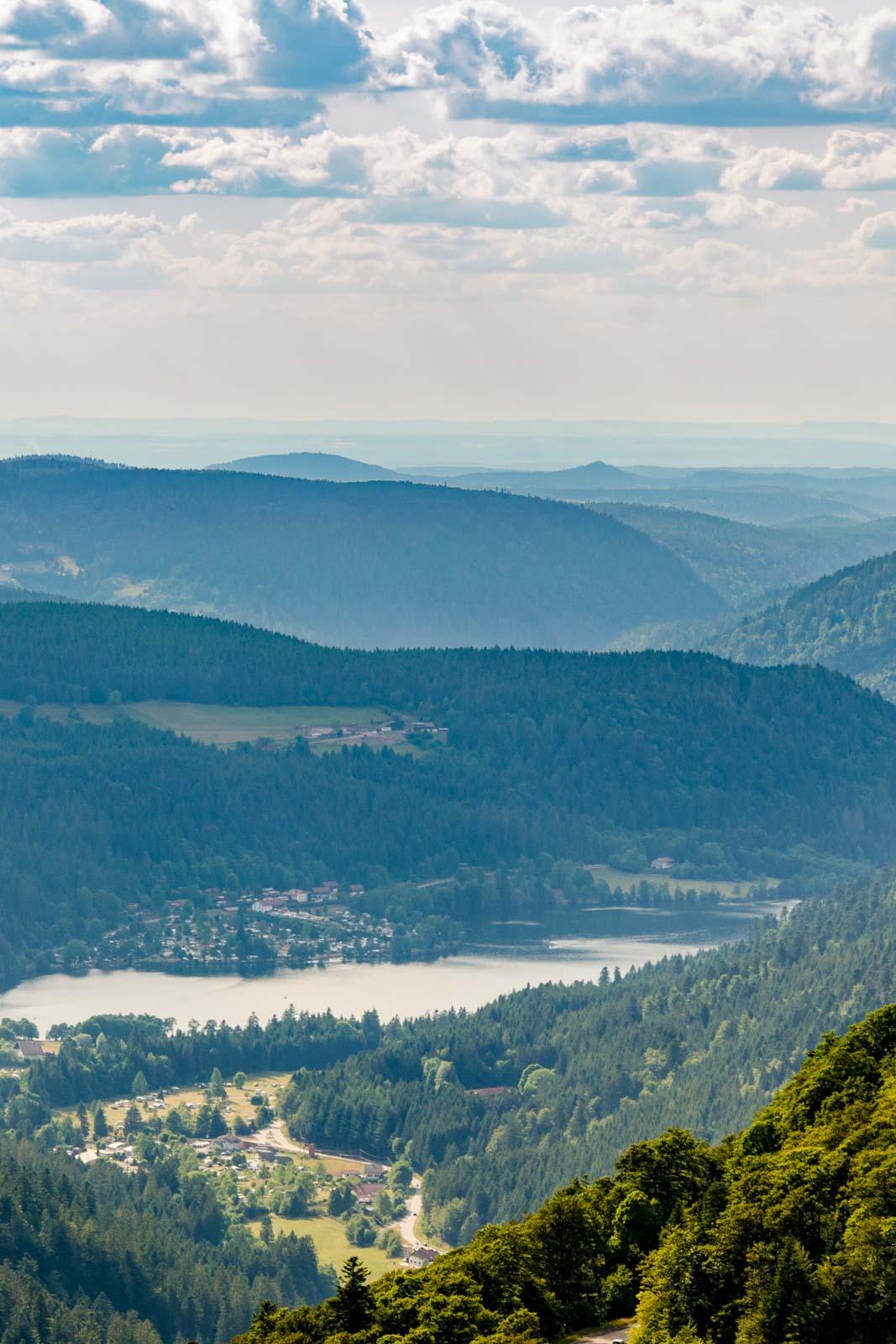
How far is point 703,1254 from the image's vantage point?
104 meters

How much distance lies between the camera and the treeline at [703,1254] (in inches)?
3907

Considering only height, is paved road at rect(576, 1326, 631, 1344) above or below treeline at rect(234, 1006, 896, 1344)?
below

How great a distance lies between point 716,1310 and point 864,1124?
1284 cm

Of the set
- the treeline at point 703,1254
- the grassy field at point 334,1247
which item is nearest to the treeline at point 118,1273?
the grassy field at point 334,1247

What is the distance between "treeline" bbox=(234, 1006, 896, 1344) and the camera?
3907 inches

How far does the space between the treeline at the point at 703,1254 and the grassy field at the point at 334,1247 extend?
59513 millimetres

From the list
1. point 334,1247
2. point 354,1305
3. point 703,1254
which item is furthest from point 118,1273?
point 703,1254

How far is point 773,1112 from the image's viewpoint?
128 m

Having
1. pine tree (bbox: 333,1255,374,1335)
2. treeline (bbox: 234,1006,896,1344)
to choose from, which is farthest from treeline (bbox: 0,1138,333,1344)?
pine tree (bbox: 333,1255,374,1335)

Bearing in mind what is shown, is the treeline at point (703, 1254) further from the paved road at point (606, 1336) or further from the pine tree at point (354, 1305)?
the paved road at point (606, 1336)

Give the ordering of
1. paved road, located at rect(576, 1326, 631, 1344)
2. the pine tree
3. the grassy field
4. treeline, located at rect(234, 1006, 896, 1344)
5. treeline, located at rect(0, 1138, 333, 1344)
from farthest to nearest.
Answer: the grassy field < treeline, located at rect(0, 1138, 333, 1344) < the pine tree < paved road, located at rect(576, 1326, 631, 1344) < treeline, located at rect(234, 1006, 896, 1344)

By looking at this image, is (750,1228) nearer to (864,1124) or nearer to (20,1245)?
(864,1124)

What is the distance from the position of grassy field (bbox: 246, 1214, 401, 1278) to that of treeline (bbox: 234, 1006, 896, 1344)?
59.5 m

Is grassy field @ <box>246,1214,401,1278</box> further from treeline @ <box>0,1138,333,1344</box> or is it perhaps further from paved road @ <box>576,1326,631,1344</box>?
paved road @ <box>576,1326,631,1344</box>
